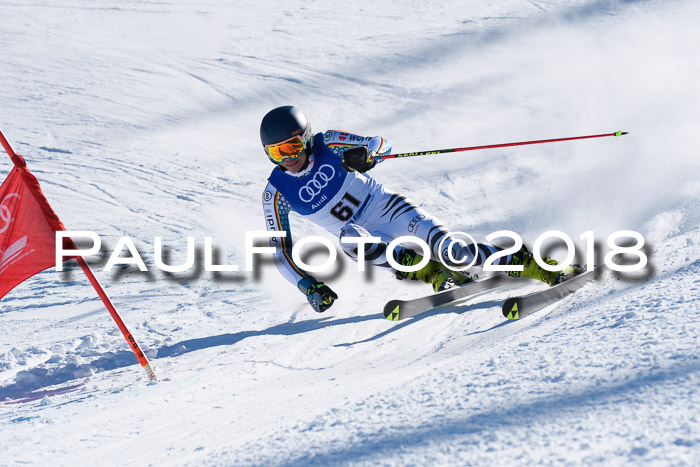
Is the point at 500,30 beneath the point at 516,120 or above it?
above

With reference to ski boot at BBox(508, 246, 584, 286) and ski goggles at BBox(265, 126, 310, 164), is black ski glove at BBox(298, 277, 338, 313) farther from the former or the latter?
ski boot at BBox(508, 246, 584, 286)

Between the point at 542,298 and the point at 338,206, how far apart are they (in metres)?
1.39

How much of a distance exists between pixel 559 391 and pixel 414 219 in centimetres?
256

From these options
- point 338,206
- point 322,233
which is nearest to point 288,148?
point 338,206

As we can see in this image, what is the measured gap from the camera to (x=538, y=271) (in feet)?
13.5

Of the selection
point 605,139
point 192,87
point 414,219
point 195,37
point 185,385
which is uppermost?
point 195,37

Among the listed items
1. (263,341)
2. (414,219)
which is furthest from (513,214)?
(263,341)

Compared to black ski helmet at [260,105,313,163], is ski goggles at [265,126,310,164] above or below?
below

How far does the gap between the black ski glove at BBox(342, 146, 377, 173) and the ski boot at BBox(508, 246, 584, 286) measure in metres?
1.10

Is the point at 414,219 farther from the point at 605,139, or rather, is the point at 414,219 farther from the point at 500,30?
the point at 500,30

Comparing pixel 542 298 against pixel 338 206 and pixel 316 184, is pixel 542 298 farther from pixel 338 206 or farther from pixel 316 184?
pixel 316 184

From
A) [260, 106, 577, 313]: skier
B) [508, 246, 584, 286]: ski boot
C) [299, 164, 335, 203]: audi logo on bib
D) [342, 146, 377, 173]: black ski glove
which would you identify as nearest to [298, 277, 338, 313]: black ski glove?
[260, 106, 577, 313]: skier

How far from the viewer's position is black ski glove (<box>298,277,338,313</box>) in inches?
152

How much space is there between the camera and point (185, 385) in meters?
3.41
